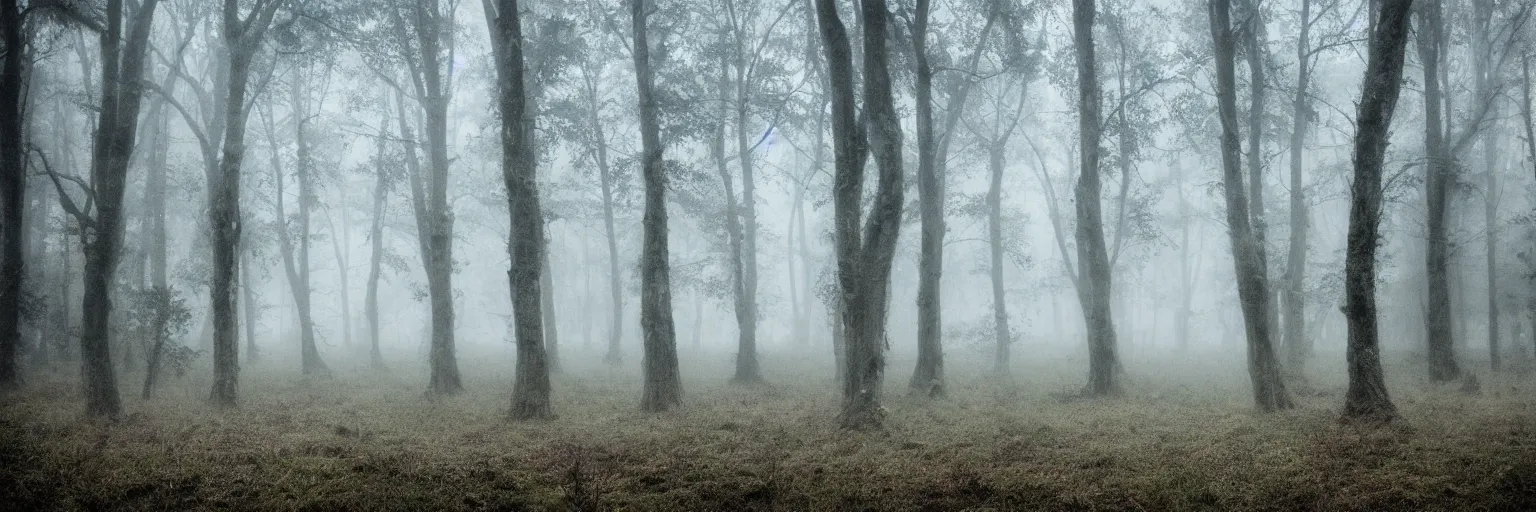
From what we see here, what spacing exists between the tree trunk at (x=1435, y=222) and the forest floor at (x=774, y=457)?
2.14m

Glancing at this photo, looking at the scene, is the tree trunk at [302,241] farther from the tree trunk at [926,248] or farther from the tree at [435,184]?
the tree trunk at [926,248]

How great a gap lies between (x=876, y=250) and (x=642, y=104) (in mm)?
6101

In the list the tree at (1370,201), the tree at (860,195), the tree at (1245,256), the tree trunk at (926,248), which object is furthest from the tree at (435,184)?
the tree at (1370,201)

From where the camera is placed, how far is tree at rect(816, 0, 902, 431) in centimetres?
1149

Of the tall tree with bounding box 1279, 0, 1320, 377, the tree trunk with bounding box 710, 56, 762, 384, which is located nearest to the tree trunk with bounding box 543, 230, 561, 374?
the tree trunk with bounding box 710, 56, 762, 384

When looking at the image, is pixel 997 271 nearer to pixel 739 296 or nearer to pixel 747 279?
pixel 747 279

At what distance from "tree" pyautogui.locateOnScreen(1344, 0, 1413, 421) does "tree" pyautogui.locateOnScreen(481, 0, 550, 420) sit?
1270cm

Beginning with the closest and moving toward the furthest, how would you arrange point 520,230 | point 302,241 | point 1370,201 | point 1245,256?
point 1370,201
point 1245,256
point 520,230
point 302,241

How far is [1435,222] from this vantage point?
16688mm

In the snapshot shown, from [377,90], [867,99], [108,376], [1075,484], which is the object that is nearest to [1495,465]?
[1075,484]

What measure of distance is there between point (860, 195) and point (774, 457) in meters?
4.55

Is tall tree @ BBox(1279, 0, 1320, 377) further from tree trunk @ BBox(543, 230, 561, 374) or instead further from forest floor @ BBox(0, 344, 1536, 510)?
Result: tree trunk @ BBox(543, 230, 561, 374)

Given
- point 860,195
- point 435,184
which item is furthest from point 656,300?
point 435,184

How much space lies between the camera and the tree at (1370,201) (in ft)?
33.6
